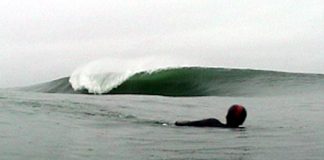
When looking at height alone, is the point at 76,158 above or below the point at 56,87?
below

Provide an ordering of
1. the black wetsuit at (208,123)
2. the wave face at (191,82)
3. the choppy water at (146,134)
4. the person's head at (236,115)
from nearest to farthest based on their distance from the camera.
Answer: the choppy water at (146,134), the person's head at (236,115), the black wetsuit at (208,123), the wave face at (191,82)

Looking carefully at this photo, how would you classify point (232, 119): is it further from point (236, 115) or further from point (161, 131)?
point (161, 131)

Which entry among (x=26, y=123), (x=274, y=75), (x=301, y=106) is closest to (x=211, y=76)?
(x=274, y=75)

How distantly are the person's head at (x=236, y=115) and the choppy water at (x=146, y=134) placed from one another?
0.21 m

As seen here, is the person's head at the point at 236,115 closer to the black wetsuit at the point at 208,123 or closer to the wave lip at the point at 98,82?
the black wetsuit at the point at 208,123

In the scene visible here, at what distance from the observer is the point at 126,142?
9.56 metres

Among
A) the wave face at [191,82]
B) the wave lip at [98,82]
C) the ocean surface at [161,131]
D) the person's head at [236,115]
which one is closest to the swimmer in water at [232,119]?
the person's head at [236,115]

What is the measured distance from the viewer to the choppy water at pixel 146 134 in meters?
8.36

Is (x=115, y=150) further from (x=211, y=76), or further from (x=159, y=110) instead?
(x=211, y=76)

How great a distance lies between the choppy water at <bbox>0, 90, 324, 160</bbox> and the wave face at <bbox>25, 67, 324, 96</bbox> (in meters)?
8.21

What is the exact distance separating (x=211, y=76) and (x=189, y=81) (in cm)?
98

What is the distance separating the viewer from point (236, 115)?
11.5 m

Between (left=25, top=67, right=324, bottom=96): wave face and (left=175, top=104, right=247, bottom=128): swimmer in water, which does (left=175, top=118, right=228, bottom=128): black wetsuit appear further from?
(left=25, top=67, right=324, bottom=96): wave face

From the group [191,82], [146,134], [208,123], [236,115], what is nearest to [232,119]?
[236,115]
